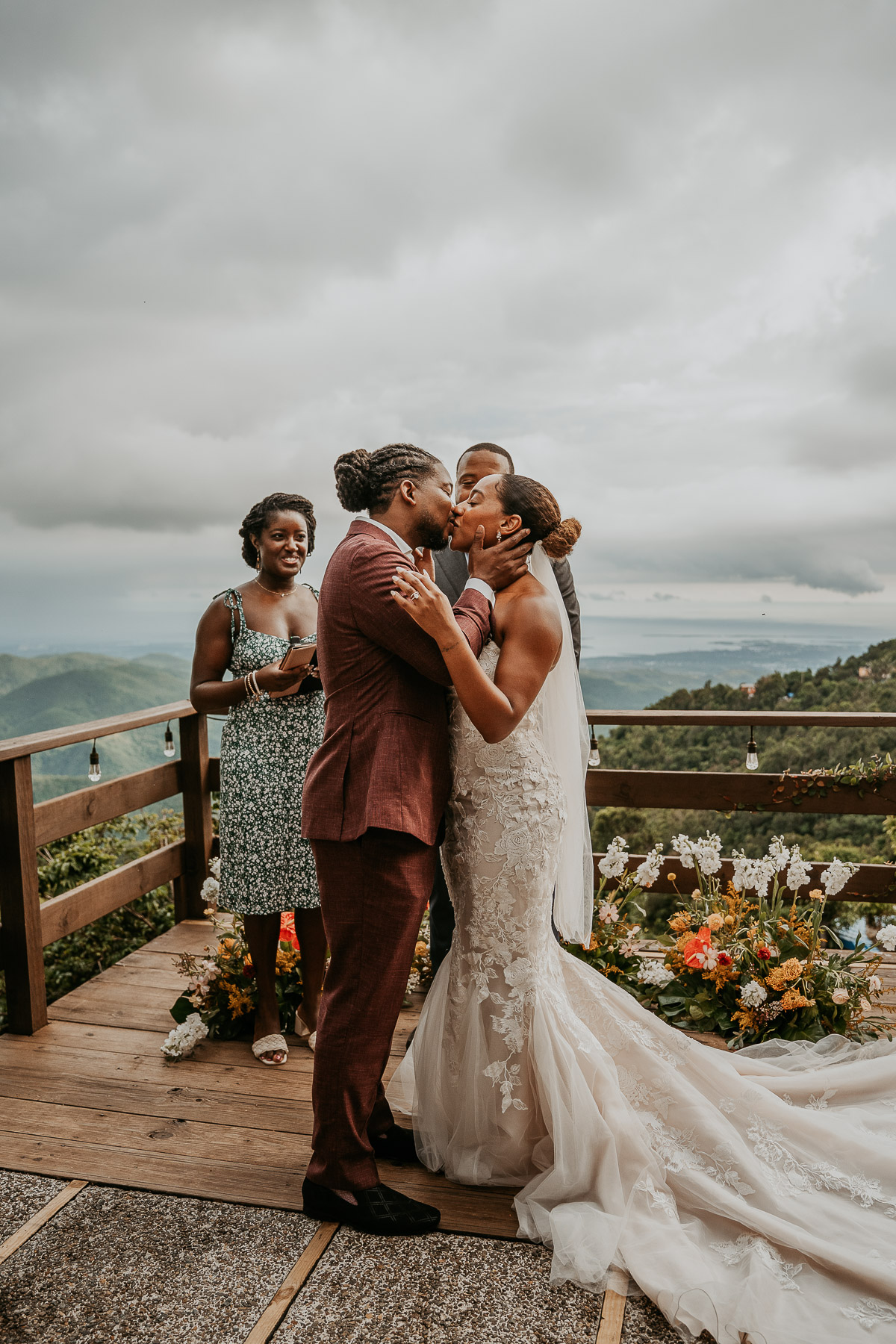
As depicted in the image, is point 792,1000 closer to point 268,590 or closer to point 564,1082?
point 564,1082

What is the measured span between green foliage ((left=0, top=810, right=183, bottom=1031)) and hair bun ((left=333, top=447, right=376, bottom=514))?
2730 mm

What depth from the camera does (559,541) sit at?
6.95 ft

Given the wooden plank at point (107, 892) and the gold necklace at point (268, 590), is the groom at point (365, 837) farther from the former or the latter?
the wooden plank at point (107, 892)

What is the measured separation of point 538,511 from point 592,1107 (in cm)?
145

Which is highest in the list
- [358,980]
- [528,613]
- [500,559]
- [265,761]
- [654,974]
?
[500,559]

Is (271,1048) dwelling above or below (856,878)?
below

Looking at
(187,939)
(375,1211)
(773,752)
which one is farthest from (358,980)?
(773,752)

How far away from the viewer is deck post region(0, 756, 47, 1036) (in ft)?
9.67

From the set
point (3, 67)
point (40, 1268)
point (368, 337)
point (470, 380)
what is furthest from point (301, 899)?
point (470, 380)

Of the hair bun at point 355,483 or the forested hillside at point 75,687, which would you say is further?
the forested hillside at point 75,687

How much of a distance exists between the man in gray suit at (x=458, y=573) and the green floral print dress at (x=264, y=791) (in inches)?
17.0

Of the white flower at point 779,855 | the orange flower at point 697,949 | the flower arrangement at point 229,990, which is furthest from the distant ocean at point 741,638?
the flower arrangement at point 229,990

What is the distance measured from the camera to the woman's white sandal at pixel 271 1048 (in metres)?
2.79

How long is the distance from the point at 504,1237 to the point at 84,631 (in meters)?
71.9
